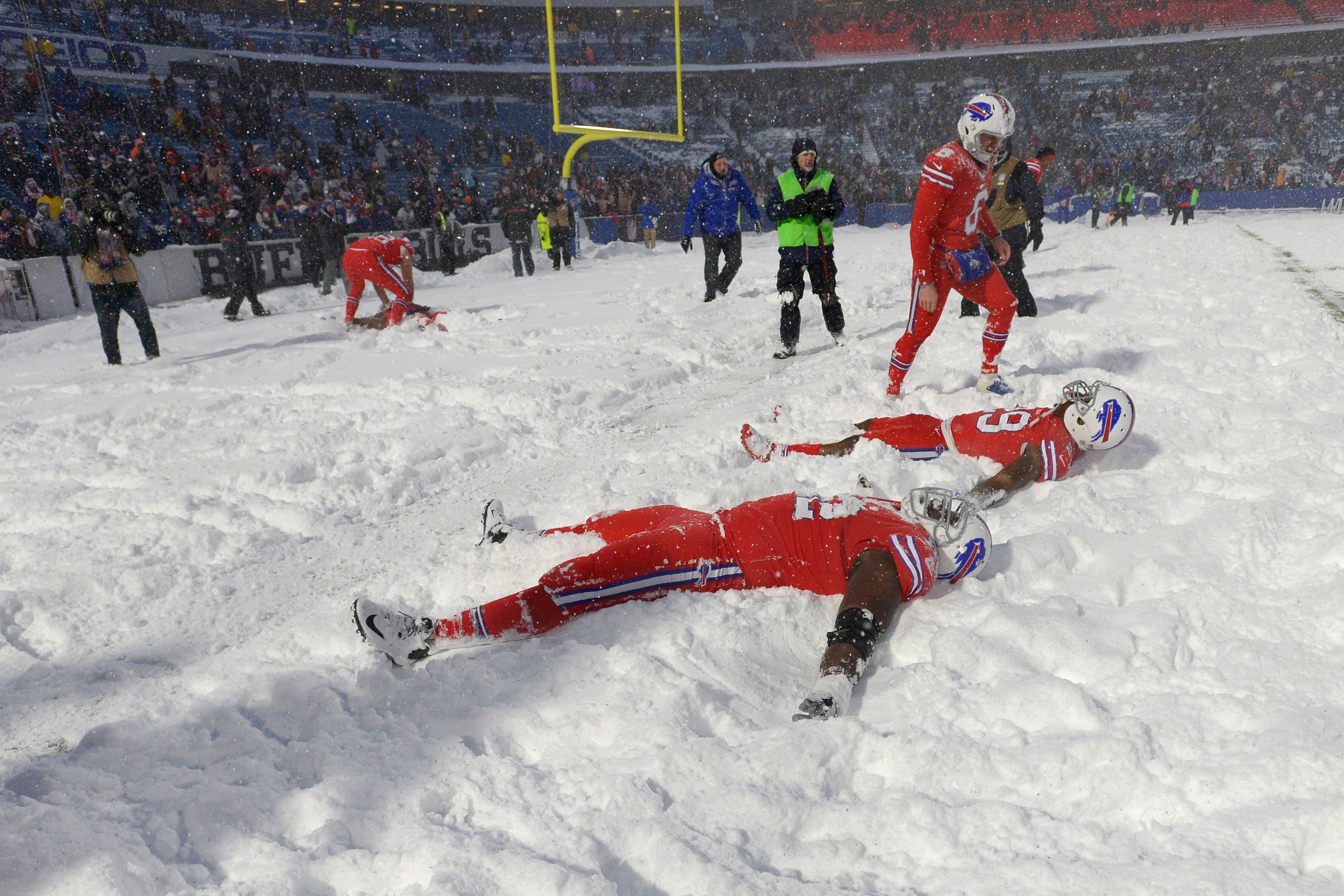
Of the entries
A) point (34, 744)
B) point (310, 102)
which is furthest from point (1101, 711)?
point (310, 102)

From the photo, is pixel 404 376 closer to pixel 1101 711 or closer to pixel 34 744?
pixel 34 744

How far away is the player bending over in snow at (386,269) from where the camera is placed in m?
7.49

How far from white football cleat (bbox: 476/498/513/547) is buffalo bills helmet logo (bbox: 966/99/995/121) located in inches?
122

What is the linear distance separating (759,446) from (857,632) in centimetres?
168

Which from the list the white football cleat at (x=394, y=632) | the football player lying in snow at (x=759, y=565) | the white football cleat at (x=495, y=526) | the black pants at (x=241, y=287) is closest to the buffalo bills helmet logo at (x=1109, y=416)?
the football player lying in snow at (x=759, y=565)

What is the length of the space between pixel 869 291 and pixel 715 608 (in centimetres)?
720

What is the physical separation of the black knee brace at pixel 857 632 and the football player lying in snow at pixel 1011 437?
1.22 metres

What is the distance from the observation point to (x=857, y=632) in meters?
2.29

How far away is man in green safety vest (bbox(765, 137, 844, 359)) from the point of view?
5832 millimetres

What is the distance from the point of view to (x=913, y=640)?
96.7 inches

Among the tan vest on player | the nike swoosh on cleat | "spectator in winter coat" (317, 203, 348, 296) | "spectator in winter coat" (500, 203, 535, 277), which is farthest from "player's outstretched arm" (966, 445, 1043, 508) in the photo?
"spectator in winter coat" (500, 203, 535, 277)

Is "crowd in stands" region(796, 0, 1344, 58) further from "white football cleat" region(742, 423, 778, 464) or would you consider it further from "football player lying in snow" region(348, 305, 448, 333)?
"white football cleat" region(742, 423, 778, 464)

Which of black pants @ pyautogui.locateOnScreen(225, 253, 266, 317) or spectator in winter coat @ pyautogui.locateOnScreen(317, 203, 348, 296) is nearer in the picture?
black pants @ pyautogui.locateOnScreen(225, 253, 266, 317)

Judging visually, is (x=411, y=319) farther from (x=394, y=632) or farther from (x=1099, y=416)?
(x=1099, y=416)
